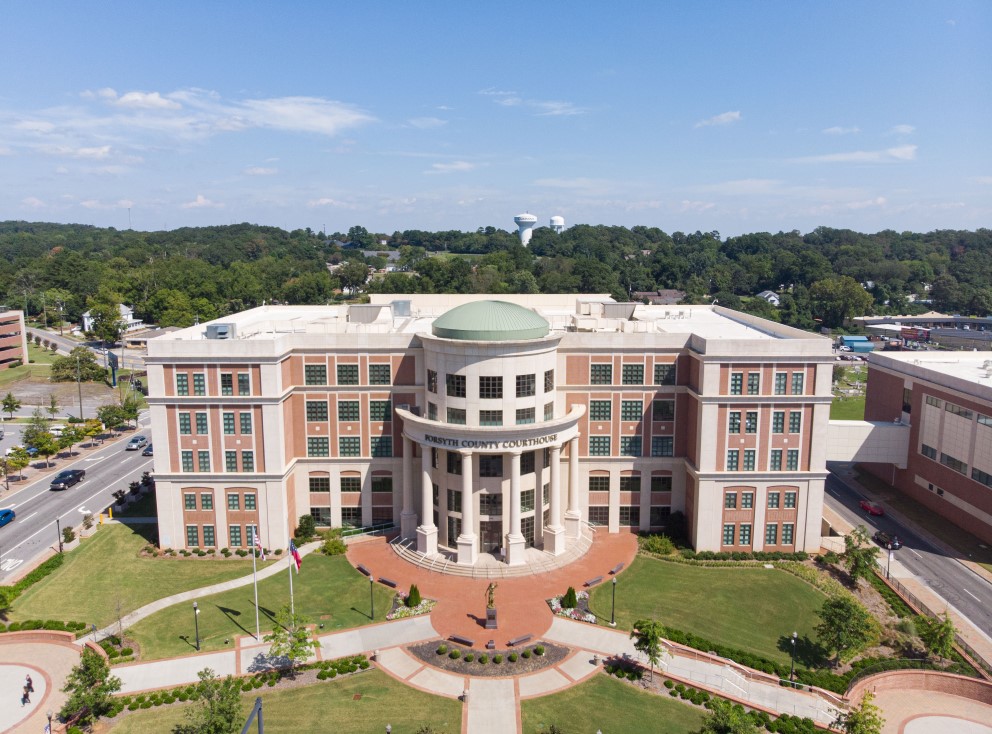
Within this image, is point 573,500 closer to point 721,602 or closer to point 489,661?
point 721,602

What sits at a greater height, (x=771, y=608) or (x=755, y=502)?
(x=755, y=502)

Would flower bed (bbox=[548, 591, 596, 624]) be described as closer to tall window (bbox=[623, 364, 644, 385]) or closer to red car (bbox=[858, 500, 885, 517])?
tall window (bbox=[623, 364, 644, 385])

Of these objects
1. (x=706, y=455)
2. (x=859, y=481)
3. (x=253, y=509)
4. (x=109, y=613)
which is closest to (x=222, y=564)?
(x=253, y=509)

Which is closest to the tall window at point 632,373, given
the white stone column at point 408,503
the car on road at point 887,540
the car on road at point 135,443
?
the white stone column at point 408,503

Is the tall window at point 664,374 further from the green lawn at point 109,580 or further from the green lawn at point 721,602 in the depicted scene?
the green lawn at point 109,580

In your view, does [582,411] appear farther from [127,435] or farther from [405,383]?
[127,435]

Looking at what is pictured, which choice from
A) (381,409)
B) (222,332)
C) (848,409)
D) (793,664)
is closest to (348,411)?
(381,409)
